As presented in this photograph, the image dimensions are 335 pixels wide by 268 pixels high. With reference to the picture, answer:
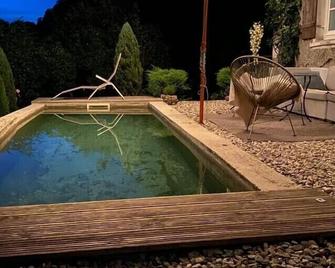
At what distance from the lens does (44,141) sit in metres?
4.83

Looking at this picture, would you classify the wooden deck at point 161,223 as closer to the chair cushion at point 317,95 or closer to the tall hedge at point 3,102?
the chair cushion at point 317,95

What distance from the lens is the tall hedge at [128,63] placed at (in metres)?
8.67

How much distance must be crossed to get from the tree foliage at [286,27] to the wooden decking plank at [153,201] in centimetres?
596

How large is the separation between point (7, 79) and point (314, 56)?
5.23 m

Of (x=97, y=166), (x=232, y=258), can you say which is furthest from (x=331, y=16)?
(x=232, y=258)

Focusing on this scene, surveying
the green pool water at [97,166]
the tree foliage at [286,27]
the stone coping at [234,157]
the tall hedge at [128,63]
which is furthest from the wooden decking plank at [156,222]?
the tall hedge at [128,63]

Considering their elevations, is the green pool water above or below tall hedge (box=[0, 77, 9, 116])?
below

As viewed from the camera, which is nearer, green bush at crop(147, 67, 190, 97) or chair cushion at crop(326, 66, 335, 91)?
chair cushion at crop(326, 66, 335, 91)

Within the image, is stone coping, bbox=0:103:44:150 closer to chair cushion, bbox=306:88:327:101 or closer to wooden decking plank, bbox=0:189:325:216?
wooden decking plank, bbox=0:189:325:216

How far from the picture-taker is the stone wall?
21.7ft

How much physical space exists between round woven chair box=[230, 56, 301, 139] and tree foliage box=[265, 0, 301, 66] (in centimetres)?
383

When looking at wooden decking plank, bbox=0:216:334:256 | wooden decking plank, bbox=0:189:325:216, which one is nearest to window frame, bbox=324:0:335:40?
wooden decking plank, bbox=0:189:325:216

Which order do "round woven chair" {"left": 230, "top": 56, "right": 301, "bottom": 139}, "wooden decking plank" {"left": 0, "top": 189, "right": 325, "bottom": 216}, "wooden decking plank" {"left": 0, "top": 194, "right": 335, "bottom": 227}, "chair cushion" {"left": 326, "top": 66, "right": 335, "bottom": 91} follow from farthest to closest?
"chair cushion" {"left": 326, "top": 66, "right": 335, "bottom": 91} → "round woven chair" {"left": 230, "top": 56, "right": 301, "bottom": 139} → "wooden decking plank" {"left": 0, "top": 189, "right": 325, "bottom": 216} → "wooden decking plank" {"left": 0, "top": 194, "right": 335, "bottom": 227}

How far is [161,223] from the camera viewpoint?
1854 mm
